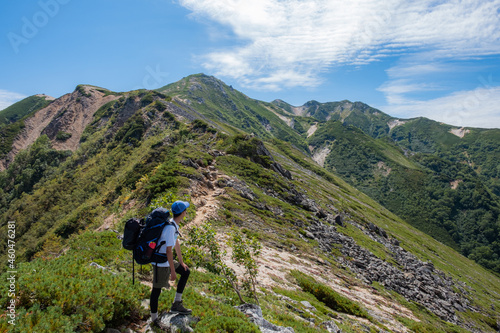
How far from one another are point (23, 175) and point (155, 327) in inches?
4596

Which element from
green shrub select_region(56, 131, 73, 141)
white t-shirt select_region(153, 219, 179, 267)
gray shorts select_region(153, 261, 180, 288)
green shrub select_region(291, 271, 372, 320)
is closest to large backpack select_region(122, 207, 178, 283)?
white t-shirt select_region(153, 219, 179, 267)

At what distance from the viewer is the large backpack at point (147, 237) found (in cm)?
645

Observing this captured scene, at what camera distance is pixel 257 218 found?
32.7 m

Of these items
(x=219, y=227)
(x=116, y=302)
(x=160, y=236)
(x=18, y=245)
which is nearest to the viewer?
(x=160, y=236)

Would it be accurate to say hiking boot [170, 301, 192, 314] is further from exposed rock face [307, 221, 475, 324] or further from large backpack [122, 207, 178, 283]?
exposed rock face [307, 221, 475, 324]

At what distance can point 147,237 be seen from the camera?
654 centimetres

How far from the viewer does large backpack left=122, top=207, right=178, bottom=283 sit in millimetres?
6449

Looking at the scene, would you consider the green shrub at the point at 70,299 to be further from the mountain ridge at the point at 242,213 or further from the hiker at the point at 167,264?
the hiker at the point at 167,264

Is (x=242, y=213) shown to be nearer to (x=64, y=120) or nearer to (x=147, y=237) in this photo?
(x=147, y=237)

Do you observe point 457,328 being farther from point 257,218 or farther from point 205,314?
point 205,314

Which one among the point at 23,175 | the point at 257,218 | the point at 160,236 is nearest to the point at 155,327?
the point at 160,236

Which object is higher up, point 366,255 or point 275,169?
point 275,169

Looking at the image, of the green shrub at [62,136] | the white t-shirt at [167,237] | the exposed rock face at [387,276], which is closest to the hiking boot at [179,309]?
the white t-shirt at [167,237]

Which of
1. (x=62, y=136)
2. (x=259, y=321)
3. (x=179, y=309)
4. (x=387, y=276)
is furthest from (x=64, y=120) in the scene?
(x=259, y=321)
